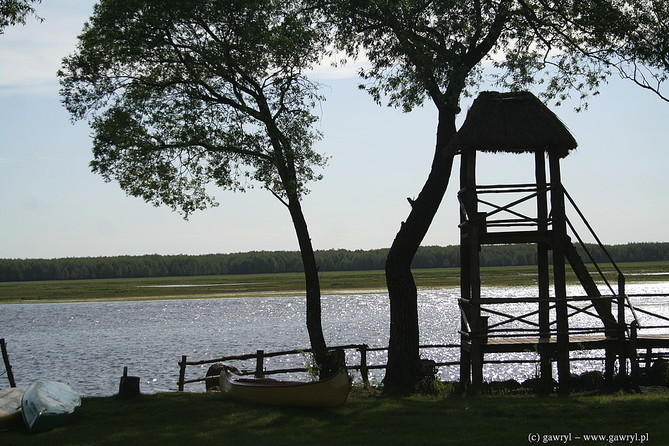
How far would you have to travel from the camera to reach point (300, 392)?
16125 millimetres

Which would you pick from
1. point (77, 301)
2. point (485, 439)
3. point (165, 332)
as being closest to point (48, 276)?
point (77, 301)

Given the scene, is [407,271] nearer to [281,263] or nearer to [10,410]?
[10,410]

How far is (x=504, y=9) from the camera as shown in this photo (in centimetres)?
2070

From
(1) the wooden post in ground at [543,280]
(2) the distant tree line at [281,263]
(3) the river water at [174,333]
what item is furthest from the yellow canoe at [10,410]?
(2) the distant tree line at [281,263]

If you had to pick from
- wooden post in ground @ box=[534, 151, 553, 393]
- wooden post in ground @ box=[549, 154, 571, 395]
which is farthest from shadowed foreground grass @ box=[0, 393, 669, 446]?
wooden post in ground @ box=[534, 151, 553, 393]

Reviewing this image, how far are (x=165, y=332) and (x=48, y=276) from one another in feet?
430

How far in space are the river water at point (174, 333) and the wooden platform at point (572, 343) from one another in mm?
6647

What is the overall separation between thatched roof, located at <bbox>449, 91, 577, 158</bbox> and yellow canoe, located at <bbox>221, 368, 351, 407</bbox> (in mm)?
7406

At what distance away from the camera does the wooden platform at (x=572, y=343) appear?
1958 centimetres

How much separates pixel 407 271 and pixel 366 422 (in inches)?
264

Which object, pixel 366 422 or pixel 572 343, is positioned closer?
pixel 366 422

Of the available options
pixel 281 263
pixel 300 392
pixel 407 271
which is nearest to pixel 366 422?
pixel 300 392

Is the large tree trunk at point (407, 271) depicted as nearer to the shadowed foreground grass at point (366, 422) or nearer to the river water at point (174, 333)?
the shadowed foreground grass at point (366, 422)

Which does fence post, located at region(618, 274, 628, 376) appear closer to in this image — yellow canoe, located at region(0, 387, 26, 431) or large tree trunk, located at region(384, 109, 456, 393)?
large tree trunk, located at region(384, 109, 456, 393)
